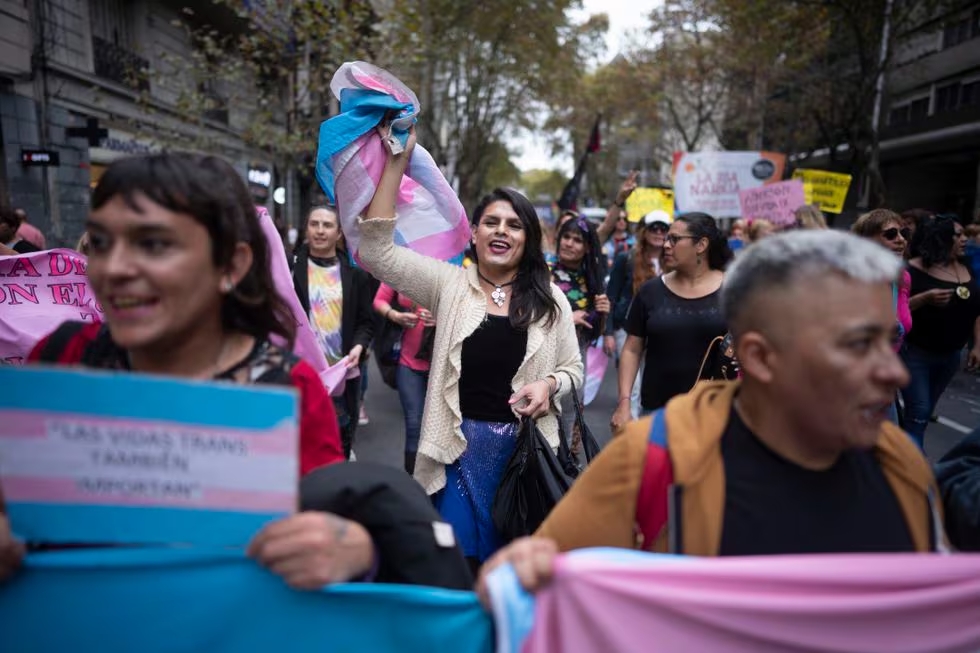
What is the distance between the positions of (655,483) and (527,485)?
1359mm

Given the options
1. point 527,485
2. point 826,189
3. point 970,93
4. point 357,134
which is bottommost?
point 527,485

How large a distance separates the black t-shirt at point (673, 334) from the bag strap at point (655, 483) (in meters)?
2.28

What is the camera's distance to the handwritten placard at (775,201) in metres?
9.34

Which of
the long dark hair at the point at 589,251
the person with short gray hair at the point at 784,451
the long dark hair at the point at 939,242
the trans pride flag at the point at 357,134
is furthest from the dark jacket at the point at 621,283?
the person with short gray hair at the point at 784,451

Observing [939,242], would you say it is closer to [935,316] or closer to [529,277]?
[935,316]

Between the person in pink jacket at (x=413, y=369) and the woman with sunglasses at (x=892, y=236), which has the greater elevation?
the woman with sunglasses at (x=892, y=236)

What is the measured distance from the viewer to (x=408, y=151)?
2621mm

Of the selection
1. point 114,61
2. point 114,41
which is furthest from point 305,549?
point 114,41

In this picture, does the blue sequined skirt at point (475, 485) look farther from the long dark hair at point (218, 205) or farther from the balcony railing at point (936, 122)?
the balcony railing at point (936, 122)

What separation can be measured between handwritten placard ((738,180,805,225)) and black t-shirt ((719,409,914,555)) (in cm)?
844

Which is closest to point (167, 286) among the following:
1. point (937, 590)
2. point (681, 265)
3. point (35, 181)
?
point (937, 590)

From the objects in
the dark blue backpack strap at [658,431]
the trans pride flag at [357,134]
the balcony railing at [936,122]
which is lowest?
the dark blue backpack strap at [658,431]

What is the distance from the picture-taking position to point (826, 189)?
11.7 meters

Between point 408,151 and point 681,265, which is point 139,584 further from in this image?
point 681,265
